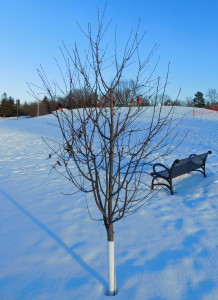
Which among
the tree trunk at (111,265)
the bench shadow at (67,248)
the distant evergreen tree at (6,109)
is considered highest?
the distant evergreen tree at (6,109)

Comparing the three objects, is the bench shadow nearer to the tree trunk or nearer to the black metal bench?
the tree trunk

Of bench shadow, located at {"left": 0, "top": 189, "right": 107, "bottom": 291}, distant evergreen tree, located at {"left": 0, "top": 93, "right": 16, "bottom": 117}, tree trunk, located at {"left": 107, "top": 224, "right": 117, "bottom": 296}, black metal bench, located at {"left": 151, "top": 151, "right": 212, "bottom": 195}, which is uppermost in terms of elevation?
distant evergreen tree, located at {"left": 0, "top": 93, "right": 16, "bottom": 117}

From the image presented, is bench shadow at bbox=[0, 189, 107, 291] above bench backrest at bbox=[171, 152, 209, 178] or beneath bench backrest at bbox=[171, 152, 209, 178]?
beneath

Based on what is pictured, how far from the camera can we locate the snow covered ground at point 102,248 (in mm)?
2525

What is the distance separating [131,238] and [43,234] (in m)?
1.33

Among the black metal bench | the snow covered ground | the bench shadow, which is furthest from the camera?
the black metal bench

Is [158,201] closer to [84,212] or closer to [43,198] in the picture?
[84,212]

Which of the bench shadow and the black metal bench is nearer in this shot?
the bench shadow

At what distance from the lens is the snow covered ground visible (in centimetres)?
253

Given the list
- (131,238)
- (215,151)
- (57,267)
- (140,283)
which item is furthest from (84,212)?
(215,151)

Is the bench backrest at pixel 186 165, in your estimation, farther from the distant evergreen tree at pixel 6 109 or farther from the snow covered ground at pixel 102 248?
the distant evergreen tree at pixel 6 109

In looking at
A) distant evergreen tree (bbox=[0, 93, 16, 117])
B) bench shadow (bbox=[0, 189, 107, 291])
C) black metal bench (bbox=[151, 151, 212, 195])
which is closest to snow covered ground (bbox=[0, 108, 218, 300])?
bench shadow (bbox=[0, 189, 107, 291])

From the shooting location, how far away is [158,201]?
4789 mm

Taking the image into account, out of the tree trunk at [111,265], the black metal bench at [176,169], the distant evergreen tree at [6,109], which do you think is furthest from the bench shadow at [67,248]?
the distant evergreen tree at [6,109]
